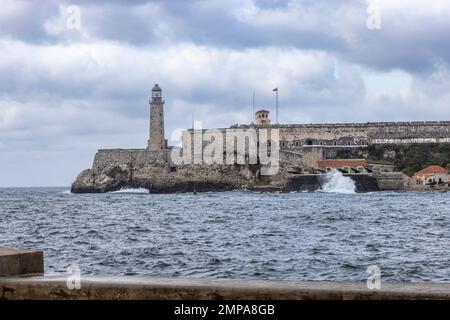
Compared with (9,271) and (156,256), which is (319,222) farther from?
(9,271)

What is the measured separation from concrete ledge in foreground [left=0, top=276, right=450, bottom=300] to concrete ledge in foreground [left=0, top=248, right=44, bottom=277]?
0.63ft

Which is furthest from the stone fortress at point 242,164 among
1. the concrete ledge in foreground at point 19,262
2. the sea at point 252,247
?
the concrete ledge in foreground at point 19,262

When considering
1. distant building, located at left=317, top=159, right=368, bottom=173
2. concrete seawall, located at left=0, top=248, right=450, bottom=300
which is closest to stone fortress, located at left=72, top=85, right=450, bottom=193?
distant building, located at left=317, top=159, right=368, bottom=173

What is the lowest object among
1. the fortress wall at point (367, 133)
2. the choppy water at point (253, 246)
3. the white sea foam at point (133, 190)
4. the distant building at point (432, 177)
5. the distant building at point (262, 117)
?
the choppy water at point (253, 246)

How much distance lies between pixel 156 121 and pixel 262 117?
19139mm

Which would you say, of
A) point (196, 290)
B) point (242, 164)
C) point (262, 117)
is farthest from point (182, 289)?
point (262, 117)

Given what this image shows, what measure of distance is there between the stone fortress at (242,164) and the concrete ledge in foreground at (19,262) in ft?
313

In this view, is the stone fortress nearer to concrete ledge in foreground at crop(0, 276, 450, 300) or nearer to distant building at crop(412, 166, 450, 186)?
distant building at crop(412, 166, 450, 186)

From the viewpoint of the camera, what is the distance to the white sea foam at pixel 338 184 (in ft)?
320

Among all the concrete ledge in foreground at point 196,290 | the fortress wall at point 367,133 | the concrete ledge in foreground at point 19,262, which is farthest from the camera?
the fortress wall at point 367,133

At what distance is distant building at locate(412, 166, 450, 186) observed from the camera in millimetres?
102438

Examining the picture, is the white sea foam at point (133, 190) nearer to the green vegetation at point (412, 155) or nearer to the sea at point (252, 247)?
the green vegetation at point (412, 155)

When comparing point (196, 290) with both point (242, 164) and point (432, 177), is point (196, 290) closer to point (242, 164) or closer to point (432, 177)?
point (432, 177)
